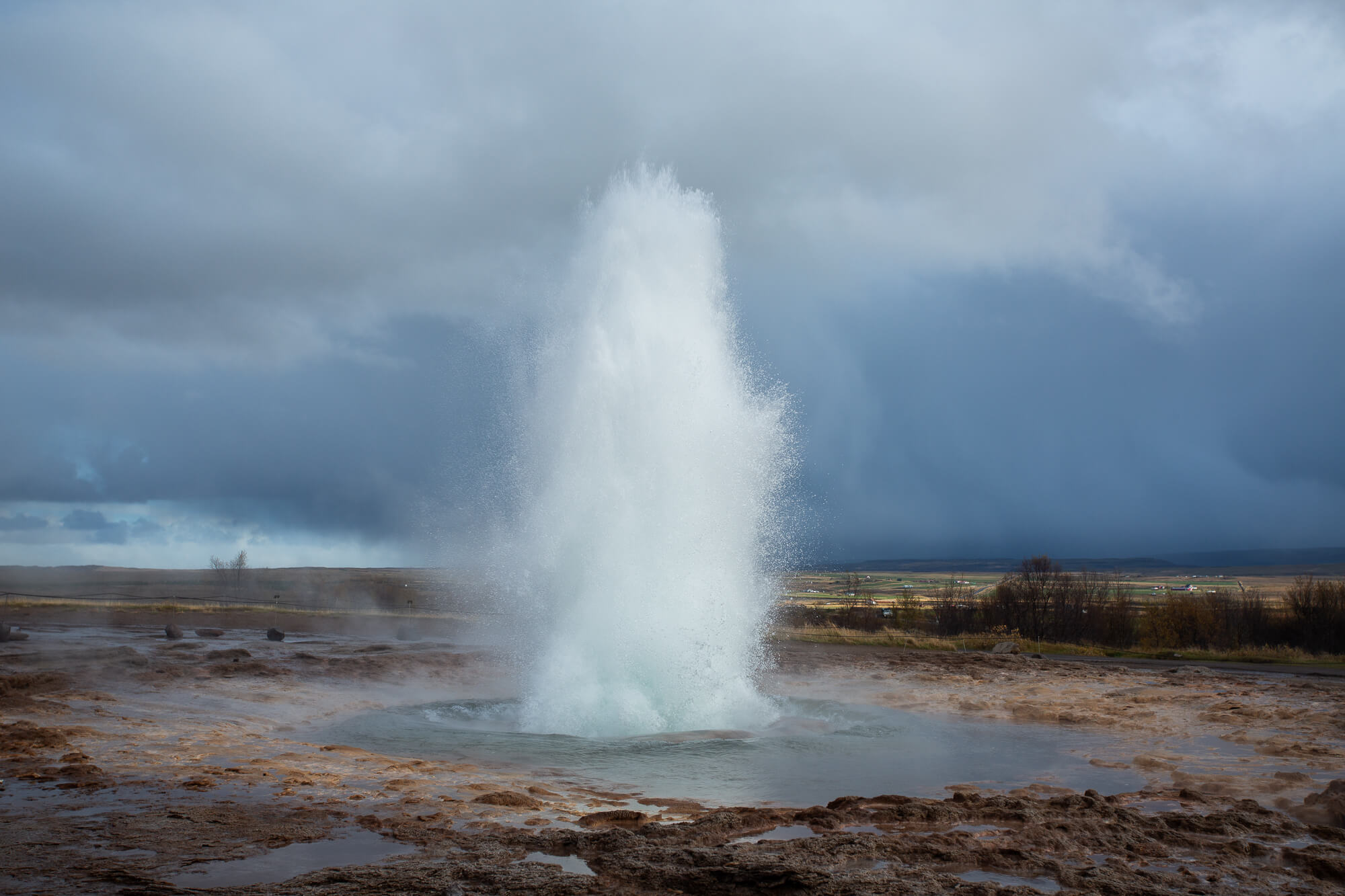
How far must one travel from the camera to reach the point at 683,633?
53.7 ft

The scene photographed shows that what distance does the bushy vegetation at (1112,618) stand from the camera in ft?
128

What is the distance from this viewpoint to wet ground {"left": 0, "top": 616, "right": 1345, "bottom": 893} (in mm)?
6359

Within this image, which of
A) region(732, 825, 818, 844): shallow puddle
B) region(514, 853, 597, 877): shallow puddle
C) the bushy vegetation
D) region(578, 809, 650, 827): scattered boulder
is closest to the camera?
region(514, 853, 597, 877): shallow puddle

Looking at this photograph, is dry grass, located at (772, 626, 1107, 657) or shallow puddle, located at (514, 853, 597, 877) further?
dry grass, located at (772, 626, 1107, 657)

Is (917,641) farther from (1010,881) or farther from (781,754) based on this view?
(1010,881)

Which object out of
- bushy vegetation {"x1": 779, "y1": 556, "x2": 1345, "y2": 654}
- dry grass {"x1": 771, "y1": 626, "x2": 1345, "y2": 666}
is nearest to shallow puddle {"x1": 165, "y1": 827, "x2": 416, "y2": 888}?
dry grass {"x1": 771, "y1": 626, "x2": 1345, "y2": 666}

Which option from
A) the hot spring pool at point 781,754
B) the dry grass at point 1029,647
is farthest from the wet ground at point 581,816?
the dry grass at point 1029,647

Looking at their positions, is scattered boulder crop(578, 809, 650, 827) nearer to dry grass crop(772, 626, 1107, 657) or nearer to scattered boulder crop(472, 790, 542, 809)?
scattered boulder crop(472, 790, 542, 809)

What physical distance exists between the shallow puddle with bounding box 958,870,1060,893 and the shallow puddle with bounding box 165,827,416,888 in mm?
4493

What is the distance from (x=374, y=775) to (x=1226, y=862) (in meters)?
8.76

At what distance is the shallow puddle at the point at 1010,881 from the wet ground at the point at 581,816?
5 centimetres

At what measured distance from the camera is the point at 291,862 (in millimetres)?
6688

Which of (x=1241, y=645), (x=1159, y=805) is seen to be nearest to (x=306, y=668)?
(x=1159, y=805)

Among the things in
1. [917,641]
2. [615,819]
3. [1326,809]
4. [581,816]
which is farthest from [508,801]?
[917,641]
